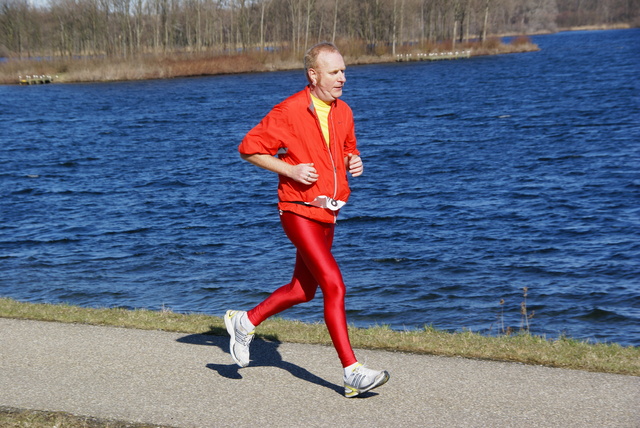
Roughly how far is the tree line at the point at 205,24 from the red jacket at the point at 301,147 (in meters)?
82.3

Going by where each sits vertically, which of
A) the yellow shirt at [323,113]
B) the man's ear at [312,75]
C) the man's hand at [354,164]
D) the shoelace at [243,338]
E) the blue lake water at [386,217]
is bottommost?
the blue lake water at [386,217]

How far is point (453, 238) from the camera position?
605 inches

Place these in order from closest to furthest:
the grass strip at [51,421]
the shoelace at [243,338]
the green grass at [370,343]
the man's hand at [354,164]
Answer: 1. the grass strip at [51,421]
2. the green grass at [370,343]
3. the man's hand at [354,164]
4. the shoelace at [243,338]

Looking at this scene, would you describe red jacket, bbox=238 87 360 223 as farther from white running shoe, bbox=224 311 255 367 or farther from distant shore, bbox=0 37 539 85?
distant shore, bbox=0 37 539 85

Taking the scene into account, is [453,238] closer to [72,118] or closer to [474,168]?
[474,168]

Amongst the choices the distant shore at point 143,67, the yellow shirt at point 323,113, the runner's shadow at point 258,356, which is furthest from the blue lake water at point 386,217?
the distant shore at point 143,67

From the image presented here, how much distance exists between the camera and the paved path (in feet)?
14.8

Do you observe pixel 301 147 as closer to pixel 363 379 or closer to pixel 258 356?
pixel 363 379

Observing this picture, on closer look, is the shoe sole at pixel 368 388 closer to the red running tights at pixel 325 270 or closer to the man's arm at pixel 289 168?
the red running tights at pixel 325 270

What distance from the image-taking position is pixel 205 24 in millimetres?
101188

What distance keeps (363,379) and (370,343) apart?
1327 mm

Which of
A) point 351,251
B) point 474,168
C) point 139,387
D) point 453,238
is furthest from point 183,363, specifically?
point 474,168

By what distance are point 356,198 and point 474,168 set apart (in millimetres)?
4852

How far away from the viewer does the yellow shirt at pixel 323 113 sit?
4.76 meters
